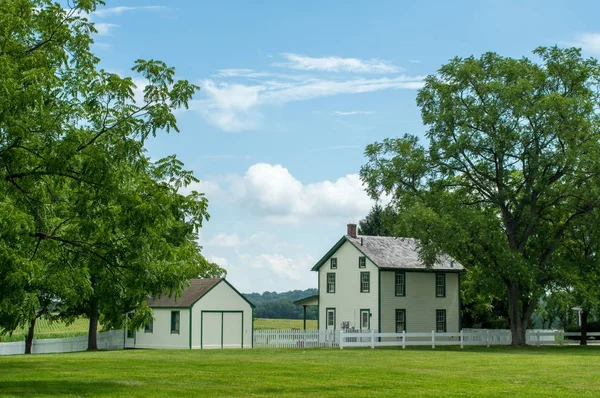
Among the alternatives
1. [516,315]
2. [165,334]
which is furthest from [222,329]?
[516,315]

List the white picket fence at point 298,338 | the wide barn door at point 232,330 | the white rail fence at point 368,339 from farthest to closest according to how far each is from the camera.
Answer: the wide barn door at point 232,330, the white picket fence at point 298,338, the white rail fence at point 368,339

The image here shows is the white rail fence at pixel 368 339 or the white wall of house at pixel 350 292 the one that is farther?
the white wall of house at pixel 350 292

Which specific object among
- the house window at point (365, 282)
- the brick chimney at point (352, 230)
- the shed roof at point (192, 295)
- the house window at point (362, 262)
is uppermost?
the brick chimney at point (352, 230)

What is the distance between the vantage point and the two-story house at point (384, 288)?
5372 centimetres

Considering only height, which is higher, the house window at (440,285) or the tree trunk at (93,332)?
the house window at (440,285)

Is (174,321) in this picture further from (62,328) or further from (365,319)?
(62,328)

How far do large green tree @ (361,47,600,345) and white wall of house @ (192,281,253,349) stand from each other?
420 inches

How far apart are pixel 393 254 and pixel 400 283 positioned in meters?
2.08

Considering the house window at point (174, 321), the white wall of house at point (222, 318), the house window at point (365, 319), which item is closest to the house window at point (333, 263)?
the house window at point (365, 319)

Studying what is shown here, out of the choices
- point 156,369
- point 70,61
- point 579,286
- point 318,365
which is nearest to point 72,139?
point 70,61

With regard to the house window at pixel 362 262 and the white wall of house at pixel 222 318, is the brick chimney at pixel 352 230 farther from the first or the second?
the white wall of house at pixel 222 318

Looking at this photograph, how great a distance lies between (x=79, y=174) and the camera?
1703cm

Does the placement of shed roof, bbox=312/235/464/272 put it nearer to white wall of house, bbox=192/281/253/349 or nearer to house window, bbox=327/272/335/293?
house window, bbox=327/272/335/293

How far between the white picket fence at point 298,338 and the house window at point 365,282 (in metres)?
5.03
